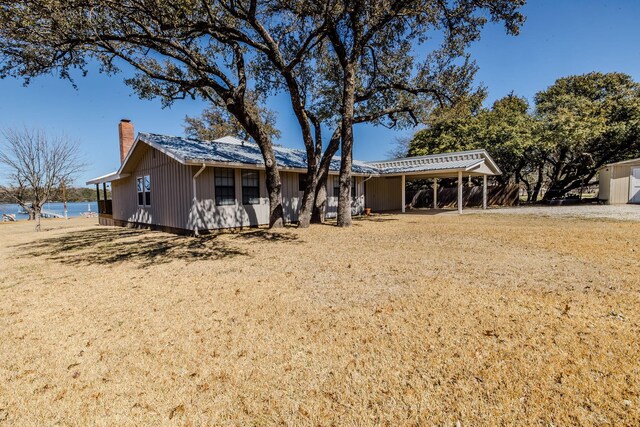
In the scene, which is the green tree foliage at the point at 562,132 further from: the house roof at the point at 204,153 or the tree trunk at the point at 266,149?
the tree trunk at the point at 266,149

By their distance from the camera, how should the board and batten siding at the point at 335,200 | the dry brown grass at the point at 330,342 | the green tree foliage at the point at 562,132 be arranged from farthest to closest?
the green tree foliage at the point at 562,132, the board and batten siding at the point at 335,200, the dry brown grass at the point at 330,342

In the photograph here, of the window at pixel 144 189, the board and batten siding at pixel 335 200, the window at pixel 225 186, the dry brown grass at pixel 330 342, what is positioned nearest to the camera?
the dry brown grass at pixel 330 342

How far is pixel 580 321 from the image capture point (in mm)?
3426

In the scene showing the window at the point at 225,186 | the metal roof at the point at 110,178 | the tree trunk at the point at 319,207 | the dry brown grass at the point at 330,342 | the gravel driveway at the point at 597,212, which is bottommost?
the dry brown grass at the point at 330,342

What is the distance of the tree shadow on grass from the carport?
11212 millimetres

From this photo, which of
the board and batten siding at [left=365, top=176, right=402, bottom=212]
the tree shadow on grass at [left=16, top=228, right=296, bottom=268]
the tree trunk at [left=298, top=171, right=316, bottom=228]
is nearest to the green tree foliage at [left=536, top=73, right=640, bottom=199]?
the board and batten siding at [left=365, top=176, right=402, bottom=212]

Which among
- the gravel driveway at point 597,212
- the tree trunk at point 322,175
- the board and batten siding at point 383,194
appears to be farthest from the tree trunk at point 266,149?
the gravel driveway at point 597,212

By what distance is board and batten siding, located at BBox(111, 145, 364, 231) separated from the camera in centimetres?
1120

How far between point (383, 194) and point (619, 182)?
14456 mm

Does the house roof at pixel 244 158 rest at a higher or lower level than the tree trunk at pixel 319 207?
higher

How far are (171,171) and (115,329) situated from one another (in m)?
9.38

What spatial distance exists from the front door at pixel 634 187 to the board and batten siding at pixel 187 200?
→ 67.4ft

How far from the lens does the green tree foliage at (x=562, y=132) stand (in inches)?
826

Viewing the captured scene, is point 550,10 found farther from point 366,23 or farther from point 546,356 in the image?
point 546,356
